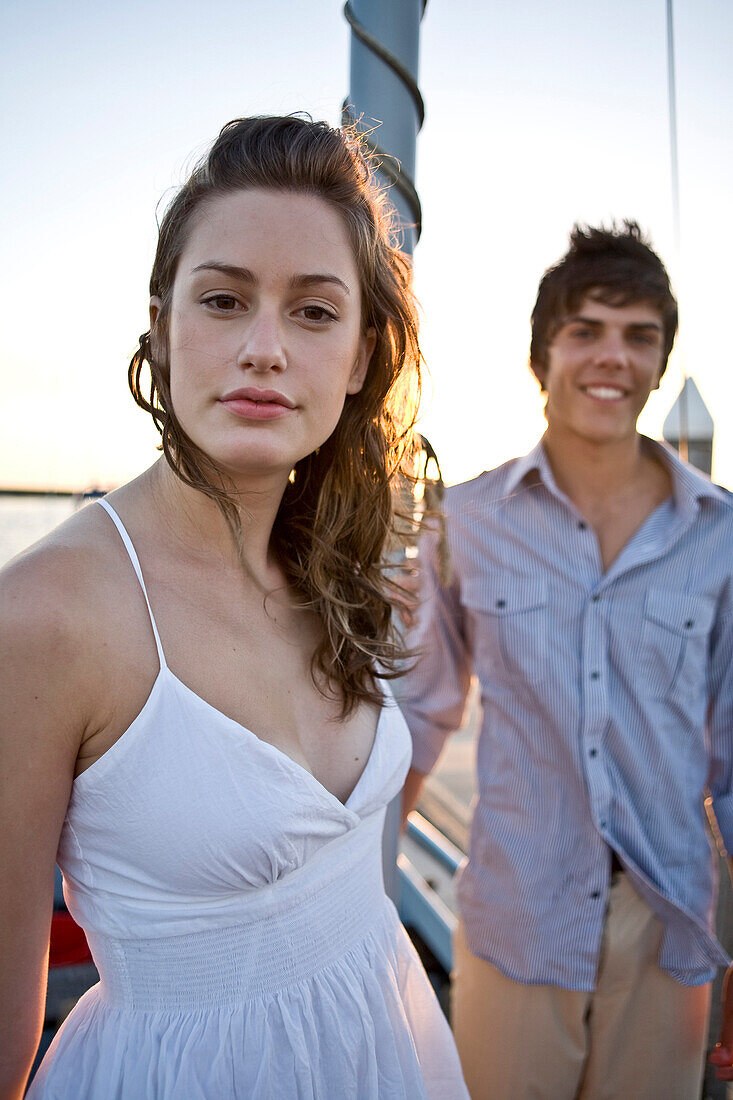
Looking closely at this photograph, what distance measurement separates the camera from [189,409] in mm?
1134

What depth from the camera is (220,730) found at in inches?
41.4

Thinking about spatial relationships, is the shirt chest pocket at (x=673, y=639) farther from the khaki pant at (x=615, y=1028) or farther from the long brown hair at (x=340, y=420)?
the long brown hair at (x=340, y=420)

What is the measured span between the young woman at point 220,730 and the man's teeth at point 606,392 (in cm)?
75

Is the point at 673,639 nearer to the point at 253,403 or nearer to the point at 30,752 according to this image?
the point at 253,403

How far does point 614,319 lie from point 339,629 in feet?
3.69

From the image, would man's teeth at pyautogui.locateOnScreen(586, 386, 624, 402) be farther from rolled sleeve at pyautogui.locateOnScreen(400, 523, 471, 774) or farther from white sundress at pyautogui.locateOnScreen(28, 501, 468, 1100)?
white sundress at pyautogui.locateOnScreen(28, 501, 468, 1100)

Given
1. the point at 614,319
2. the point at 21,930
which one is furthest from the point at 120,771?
the point at 614,319

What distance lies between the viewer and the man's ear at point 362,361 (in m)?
1.39

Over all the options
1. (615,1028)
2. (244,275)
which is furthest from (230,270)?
(615,1028)

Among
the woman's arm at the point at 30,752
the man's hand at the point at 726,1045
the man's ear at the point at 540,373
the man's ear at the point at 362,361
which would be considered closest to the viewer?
the woman's arm at the point at 30,752

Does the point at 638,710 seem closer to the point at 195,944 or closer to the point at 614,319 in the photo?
the point at 614,319

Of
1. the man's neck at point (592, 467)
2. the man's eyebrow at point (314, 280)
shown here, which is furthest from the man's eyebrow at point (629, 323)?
the man's eyebrow at point (314, 280)

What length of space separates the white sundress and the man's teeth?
1206 mm

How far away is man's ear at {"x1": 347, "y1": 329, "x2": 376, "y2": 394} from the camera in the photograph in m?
1.39
